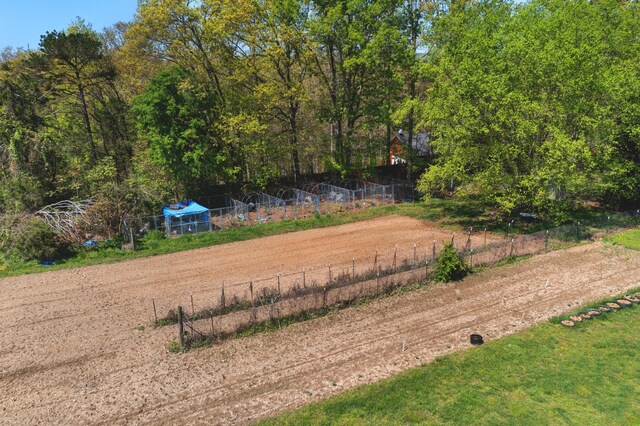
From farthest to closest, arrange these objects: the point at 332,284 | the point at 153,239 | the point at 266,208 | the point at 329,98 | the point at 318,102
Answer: the point at 318,102, the point at 329,98, the point at 266,208, the point at 153,239, the point at 332,284

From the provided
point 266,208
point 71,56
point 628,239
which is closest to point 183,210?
point 266,208

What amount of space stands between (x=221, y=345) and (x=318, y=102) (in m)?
33.9

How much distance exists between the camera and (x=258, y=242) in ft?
98.8

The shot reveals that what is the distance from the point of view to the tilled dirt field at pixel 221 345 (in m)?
13.3

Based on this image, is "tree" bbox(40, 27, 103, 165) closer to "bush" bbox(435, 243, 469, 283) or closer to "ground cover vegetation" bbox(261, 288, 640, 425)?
"bush" bbox(435, 243, 469, 283)

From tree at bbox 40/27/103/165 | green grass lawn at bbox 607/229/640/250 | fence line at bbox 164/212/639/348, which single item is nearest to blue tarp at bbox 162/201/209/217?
tree at bbox 40/27/103/165

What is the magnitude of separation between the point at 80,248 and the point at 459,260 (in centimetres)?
2381

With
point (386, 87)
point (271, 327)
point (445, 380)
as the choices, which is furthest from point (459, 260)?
point (386, 87)

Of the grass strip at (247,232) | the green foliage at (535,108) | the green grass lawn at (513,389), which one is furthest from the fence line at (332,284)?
the grass strip at (247,232)

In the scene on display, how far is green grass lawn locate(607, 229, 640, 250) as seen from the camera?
26.3 metres

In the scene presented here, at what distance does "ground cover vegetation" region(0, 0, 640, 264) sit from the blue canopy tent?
2042mm

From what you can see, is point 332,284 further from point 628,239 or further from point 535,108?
point 628,239

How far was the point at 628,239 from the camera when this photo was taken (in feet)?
90.2

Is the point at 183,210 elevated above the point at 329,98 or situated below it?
below
